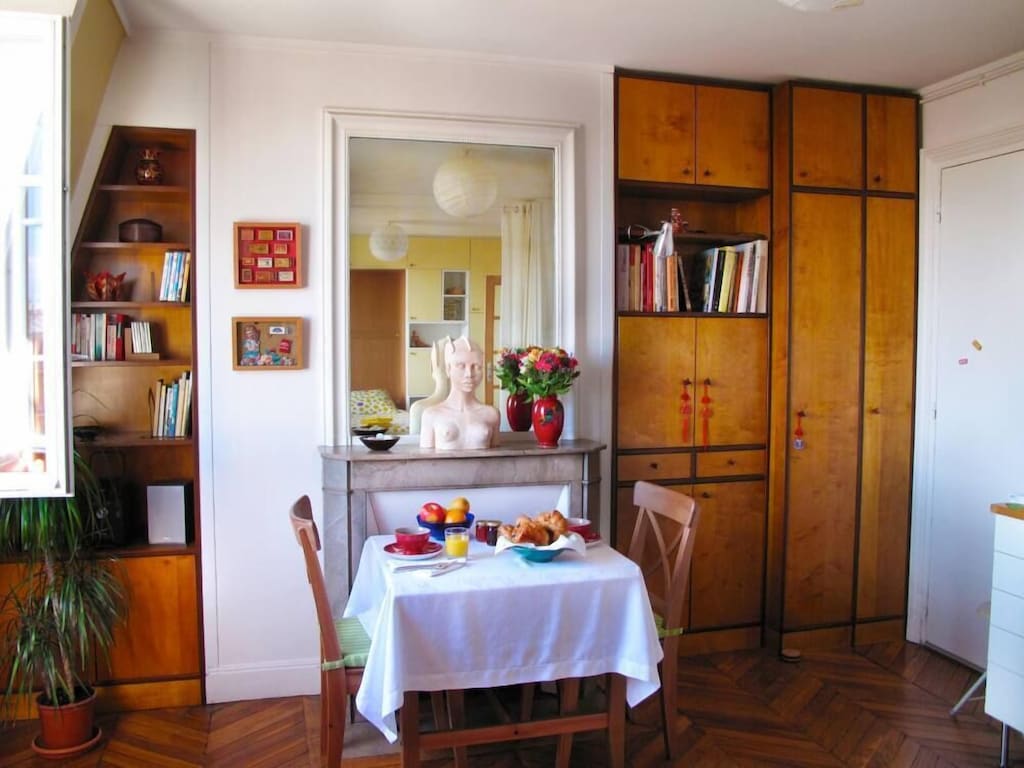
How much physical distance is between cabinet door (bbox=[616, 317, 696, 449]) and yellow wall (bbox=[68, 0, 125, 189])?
7.24 feet

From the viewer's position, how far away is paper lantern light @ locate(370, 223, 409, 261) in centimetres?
304

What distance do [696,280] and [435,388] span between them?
1.41 metres

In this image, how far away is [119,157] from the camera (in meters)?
3.00

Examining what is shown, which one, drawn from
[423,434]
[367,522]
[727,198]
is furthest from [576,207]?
[367,522]

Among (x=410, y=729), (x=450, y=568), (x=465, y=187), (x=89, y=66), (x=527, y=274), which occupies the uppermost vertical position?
(x=89, y=66)

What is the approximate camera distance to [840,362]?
3.43 metres

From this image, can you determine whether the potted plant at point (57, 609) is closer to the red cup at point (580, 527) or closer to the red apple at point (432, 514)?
the red apple at point (432, 514)

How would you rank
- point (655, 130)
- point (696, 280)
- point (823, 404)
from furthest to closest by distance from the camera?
point (696, 280)
point (823, 404)
point (655, 130)

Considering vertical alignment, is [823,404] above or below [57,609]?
above

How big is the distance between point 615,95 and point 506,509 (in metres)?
1.84

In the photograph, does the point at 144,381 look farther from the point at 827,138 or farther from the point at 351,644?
the point at 827,138

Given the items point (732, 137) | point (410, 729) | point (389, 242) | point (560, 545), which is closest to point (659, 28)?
point (732, 137)

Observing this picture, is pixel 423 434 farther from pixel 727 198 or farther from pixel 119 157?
pixel 727 198

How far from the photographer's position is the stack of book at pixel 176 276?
9.55 ft
